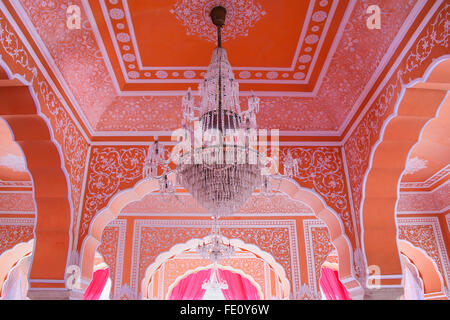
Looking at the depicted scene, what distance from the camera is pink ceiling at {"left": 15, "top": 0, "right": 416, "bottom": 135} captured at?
2.33 metres

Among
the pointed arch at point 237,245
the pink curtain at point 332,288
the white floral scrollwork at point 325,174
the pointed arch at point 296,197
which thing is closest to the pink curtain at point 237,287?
the pink curtain at point 332,288

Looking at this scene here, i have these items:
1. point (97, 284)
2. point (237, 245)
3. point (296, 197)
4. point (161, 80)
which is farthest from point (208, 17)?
point (97, 284)

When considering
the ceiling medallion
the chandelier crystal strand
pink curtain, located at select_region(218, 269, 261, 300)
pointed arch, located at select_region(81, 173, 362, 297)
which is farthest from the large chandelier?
pink curtain, located at select_region(218, 269, 261, 300)

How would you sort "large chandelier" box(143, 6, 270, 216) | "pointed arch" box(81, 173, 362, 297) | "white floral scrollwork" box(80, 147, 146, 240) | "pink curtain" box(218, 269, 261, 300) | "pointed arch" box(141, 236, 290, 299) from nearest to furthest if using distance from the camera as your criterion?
"large chandelier" box(143, 6, 270, 216)
"pointed arch" box(81, 173, 362, 297)
"white floral scrollwork" box(80, 147, 146, 240)
"pointed arch" box(141, 236, 290, 299)
"pink curtain" box(218, 269, 261, 300)

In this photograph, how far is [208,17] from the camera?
2.58 metres

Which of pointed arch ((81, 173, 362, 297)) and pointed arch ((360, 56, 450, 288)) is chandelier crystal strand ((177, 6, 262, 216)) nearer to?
pointed arch ((81, 173, 362, 297))

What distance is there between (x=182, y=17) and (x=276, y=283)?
5.77m

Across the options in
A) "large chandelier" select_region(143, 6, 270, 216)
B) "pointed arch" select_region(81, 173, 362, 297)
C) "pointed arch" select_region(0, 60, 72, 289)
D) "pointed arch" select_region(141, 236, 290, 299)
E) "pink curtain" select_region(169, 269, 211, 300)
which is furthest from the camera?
"pink curtain" select_region(169, 269, 211, 300)

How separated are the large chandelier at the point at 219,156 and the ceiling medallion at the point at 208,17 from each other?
20.9 inches

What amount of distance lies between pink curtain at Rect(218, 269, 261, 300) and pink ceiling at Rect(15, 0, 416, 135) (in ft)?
19.3

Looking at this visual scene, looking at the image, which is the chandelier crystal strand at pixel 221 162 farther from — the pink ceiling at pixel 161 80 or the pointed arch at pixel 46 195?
the pointed arch at pixel 46 195

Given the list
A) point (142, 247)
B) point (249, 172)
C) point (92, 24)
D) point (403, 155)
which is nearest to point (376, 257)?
point (403, 155)
